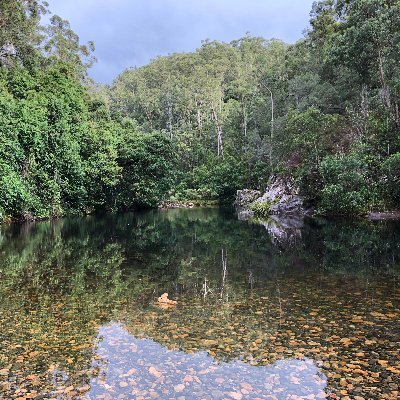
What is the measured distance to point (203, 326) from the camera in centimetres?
679

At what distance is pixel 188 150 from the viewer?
6059cm

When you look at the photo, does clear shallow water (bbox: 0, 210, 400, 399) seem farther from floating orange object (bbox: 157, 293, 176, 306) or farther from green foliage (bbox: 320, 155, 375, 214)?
green foliage (bbox: 320, 155, 375, 214)

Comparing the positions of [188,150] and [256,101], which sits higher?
[256,101]

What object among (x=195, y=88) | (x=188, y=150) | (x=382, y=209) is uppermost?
(x=195, y=88)

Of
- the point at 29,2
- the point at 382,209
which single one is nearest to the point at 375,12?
the point at 382,209

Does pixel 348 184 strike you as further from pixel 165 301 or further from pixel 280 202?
pixel 165 301

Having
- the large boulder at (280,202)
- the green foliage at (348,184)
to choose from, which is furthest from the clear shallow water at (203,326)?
the large boulder at (280,202)

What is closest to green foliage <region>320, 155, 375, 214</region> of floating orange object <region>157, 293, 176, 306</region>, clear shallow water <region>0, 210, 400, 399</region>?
clear shallow water <region>0, 210, 400, 399</region>

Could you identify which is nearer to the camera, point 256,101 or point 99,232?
point 99,232

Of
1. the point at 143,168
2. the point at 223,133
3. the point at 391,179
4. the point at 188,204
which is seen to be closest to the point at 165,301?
the point at 391,179

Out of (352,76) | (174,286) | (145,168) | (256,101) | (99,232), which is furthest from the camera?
(256,101)

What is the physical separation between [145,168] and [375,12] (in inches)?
965

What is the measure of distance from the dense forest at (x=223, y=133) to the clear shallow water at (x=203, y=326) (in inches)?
588

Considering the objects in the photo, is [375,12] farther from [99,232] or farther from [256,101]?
[256,101]
